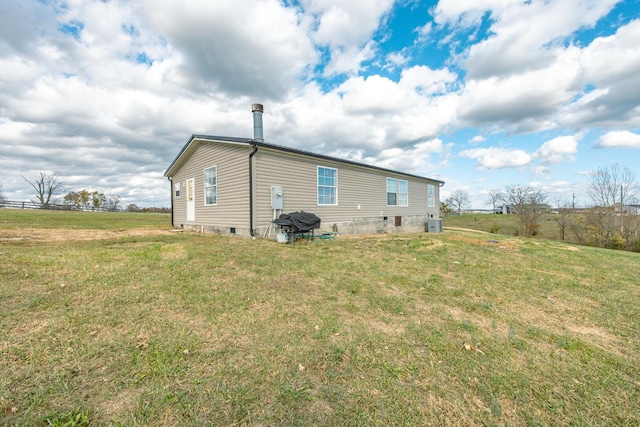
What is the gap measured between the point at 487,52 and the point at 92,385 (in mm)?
13748

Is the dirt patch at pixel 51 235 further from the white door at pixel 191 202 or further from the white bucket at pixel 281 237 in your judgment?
the white bucket at pixel 281 237

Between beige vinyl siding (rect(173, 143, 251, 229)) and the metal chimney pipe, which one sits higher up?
the metal chimney pipe

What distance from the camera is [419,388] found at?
Result: 1.88 m

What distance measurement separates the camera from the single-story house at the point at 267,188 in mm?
8445

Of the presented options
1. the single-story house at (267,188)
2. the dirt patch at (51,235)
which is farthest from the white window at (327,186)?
the dirt patch at (51,235)

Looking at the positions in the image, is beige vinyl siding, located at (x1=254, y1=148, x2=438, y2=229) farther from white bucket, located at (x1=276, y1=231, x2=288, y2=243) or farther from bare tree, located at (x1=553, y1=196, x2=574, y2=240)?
bare tree, located at (x1=553, y1=196, x2=574, y2=240)

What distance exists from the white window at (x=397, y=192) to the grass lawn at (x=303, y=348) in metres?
10.2

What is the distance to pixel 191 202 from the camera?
1187 centimetres

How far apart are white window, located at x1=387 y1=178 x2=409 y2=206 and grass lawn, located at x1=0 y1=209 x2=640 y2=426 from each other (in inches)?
401

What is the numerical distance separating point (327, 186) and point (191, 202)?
637cm

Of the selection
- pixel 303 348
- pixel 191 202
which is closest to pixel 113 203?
pixel 191 202

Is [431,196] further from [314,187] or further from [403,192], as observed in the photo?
[314,187]

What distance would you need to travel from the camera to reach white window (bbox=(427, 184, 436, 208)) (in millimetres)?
18344

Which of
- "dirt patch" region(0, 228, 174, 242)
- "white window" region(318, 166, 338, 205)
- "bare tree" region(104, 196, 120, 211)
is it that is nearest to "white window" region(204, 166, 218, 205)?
"dirt patch" region(0, 228, 174, 242)
